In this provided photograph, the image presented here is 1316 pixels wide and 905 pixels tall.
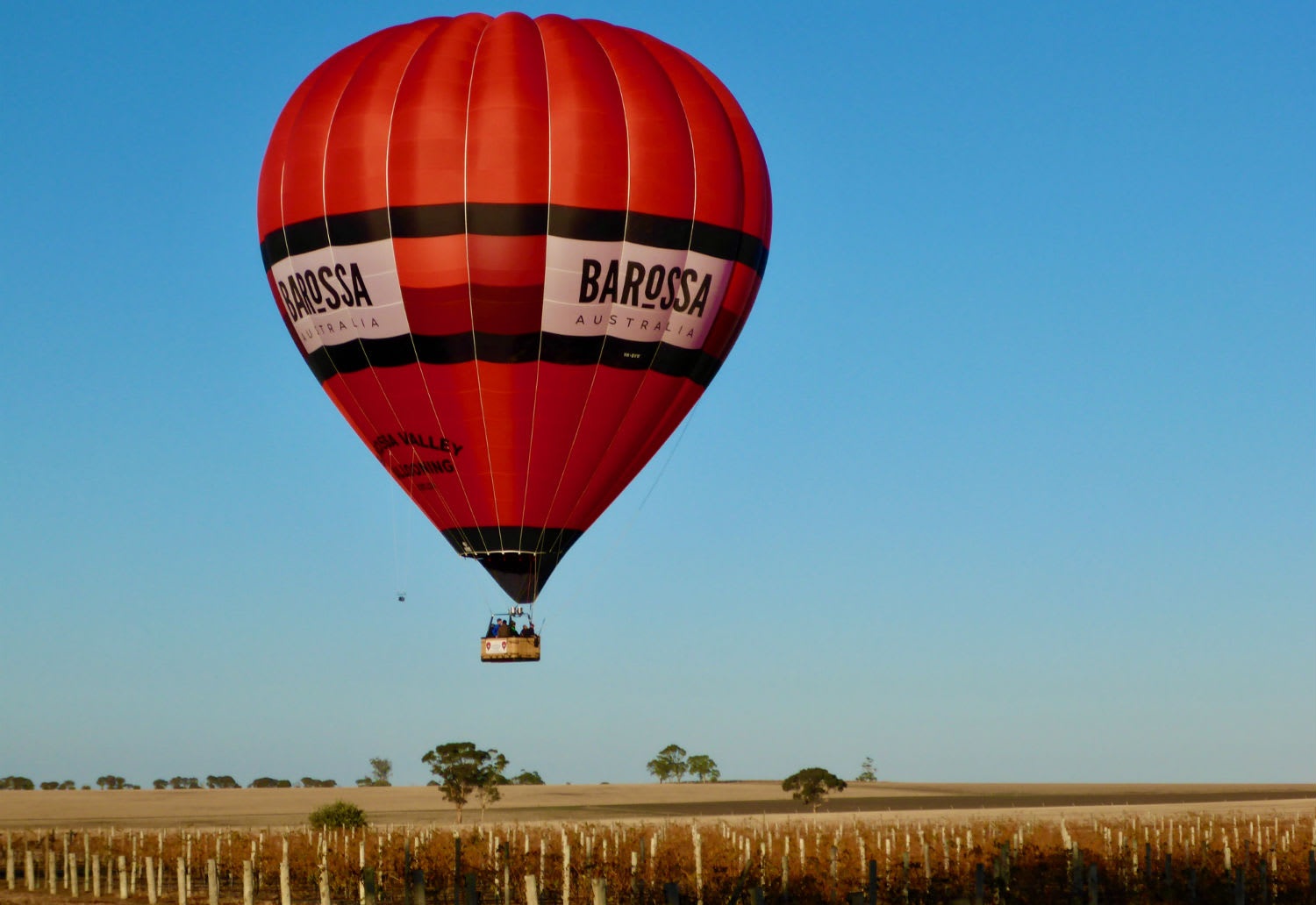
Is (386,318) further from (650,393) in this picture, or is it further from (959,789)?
(959,789)

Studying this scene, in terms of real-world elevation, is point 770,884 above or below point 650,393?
below

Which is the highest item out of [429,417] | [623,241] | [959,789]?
[623,241]

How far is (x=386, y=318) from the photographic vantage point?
32250 mm

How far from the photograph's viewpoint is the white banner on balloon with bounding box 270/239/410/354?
105 ft

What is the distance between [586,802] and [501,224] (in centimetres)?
8041

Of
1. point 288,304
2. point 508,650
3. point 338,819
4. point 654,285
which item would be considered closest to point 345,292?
point 288,304

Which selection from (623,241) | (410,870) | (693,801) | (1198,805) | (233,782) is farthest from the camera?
(233,782)

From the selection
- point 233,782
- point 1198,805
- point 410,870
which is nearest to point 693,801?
point 1198,805

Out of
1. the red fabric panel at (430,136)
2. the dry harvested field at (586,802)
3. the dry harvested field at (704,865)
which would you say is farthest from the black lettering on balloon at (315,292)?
the dry harvested field at (586,802)

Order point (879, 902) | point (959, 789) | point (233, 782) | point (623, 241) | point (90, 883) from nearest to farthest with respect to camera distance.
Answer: point (879, 902) → point (623, 241) → point (90, 883) → point (959, 789) → point (233, 782)

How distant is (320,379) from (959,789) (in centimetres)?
11251

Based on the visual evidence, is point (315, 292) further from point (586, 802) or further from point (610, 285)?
point (586, 802)

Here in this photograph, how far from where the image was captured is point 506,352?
31969mm

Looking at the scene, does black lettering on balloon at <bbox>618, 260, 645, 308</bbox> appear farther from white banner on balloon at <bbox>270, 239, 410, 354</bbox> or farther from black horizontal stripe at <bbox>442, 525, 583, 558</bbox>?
black horizontal stripe at <bbox>442, 525, 583, 558</bbox>
